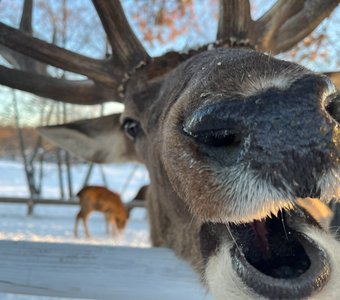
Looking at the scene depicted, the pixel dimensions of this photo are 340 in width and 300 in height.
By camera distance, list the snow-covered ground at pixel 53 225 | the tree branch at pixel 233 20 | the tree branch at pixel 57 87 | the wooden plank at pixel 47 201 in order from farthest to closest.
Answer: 1. the wooden plank at pixel 47 201
2. the snow-covered ground at pixel 53 225
3. the tree branch at pixel 57 87
4. the tree branch at pixel 233 20

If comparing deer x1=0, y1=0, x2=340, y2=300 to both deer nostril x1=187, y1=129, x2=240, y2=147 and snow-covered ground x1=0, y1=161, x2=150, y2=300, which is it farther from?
snow-covered ground x1=0, y1=161, x2=150, y2=300

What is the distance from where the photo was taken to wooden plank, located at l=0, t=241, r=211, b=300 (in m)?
2.60

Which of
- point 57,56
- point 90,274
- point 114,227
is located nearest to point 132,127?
point 57,56

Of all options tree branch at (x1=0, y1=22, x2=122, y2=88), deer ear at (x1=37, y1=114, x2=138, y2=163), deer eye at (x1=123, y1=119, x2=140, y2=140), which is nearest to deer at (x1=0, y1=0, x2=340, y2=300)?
deer eye at (x1=123, y1=119, x2=140, y2=140)

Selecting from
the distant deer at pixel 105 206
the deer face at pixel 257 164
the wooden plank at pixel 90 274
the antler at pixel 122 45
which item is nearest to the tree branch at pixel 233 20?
the antler at pixel 122 45

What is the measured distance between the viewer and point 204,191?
1838 millimetres

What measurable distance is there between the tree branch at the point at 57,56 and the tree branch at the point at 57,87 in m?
0.25

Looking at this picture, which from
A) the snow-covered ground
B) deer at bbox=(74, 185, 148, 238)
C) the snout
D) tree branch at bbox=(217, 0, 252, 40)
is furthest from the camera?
deer at bbox=(74, 185, 148, 238)

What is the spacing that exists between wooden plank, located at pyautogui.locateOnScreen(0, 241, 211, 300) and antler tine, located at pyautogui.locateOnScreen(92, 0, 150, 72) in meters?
1.85

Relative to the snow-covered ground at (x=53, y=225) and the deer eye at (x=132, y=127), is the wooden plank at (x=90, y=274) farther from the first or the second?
the snow-covered ground at (x=53, y=225)

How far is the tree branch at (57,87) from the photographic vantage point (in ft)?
14.0

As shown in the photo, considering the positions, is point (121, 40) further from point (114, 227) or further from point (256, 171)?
point (114, 227)

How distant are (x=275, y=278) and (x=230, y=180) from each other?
45 centimetres

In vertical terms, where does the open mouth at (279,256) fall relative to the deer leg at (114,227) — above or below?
above
